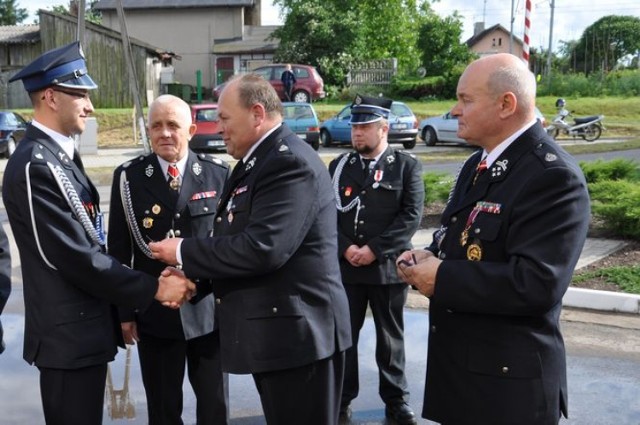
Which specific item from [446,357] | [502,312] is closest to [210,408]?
[446,357]

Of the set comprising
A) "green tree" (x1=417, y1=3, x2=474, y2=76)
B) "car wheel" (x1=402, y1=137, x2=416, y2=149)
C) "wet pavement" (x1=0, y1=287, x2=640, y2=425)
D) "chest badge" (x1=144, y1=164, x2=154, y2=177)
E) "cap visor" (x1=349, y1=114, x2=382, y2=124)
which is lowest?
"wet pavement" (x1=0, y1=287, x2=640, y2=425)

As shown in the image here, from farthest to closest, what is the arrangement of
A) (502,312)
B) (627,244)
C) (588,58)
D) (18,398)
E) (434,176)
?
1. (588,58)
2. (434,176)
3. (627,244)
4. (18,398)
5. (502,312)

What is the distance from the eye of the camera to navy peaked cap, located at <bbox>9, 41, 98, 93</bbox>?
10.6ft

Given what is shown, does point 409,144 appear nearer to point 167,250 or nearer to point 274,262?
point 167,250

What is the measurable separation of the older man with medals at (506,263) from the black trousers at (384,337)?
1896 millimetres

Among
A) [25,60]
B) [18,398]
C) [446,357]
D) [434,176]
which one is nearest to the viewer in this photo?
[446,357]

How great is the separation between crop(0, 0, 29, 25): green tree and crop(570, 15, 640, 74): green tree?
53183mm

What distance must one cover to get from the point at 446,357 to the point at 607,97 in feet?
101

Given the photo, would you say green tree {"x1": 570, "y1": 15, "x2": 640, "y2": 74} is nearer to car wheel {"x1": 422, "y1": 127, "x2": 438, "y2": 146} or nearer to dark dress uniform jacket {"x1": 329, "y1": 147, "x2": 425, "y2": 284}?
car wheel {"x1": 422, "y1": 127, "x2": 438, "y2": 146}

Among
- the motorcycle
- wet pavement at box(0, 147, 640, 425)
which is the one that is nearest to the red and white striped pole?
wet pavement at box(0, 147, 640, 425)

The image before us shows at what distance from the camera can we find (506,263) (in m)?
2.52

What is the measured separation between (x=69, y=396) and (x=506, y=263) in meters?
1.90

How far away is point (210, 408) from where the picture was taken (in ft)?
12.7

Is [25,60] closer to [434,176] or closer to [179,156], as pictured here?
[434,176]
